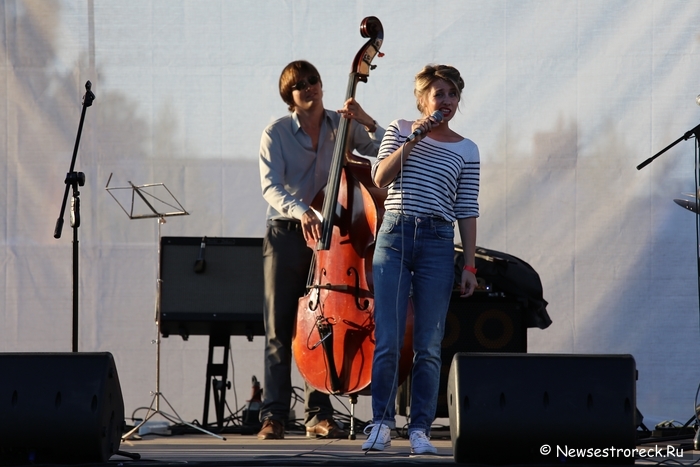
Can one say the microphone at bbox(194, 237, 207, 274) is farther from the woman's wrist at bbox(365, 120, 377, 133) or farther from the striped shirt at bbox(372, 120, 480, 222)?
the striped shirt at bbox(372, 120, 480, 222)

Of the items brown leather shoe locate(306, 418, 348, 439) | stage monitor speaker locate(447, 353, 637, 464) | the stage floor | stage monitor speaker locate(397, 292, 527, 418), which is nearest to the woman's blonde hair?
stage monitor speaker locate(447, 353, 637, 464)

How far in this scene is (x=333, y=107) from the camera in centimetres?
511

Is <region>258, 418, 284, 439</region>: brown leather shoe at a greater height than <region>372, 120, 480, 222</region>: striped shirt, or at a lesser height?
lesser

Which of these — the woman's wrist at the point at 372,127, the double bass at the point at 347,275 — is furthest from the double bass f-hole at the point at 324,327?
the woman's wrist at the point at 372,127

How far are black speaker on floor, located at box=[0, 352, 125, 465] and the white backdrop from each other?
2182mm

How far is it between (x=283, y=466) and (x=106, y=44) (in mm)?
3028

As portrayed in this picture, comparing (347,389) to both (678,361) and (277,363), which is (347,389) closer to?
(277,363)

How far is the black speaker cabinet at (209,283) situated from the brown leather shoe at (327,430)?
631 mm

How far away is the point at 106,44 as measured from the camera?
202 inches

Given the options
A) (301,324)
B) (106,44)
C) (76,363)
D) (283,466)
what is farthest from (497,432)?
(106,44)

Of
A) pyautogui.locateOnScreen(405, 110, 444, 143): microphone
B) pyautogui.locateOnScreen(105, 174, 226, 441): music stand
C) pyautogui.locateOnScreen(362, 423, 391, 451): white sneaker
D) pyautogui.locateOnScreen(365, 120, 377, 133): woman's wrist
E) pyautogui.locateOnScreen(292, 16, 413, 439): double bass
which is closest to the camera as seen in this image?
pyautogui.locateOnScreen(405, 110, 444, 143): microphone

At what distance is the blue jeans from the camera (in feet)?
11.4

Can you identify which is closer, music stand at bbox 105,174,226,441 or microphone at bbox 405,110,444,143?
microphone at bbox 405,110,444,143

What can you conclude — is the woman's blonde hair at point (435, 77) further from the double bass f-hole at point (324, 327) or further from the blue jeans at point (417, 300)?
the double bass f-hole at point (324, 327)
